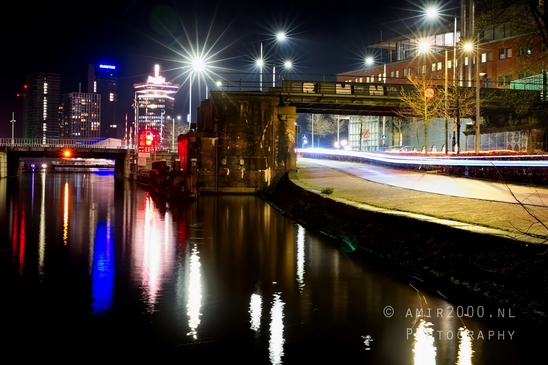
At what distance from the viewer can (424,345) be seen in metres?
9.65

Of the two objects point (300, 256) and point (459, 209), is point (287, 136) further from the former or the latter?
point (300, 256)

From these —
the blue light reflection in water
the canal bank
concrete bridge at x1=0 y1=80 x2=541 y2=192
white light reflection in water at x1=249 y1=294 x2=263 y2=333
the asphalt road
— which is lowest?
white light reflection in water at x1=249 y1=294 x2=263 y2=333

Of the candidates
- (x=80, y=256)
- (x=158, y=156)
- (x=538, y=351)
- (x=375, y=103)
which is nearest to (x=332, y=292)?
(x=538, y=351)

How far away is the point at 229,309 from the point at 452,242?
5.84 metres

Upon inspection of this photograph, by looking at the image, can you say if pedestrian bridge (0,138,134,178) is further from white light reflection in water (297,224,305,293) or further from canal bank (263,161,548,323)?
white light reflection in water (297,224,305,293)

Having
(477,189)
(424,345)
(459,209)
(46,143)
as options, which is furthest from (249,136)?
(46,143)

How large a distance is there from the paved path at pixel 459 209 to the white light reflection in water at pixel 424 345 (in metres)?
2.44

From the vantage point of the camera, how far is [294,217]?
2986cm

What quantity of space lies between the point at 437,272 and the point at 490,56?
3444 inches

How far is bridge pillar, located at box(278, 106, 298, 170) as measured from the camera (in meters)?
47.3

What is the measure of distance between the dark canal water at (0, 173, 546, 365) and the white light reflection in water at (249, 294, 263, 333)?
4cm

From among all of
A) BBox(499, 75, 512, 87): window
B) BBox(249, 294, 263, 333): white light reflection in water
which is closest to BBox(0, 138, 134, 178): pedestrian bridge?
BBox(499, 75, 512, 87): window

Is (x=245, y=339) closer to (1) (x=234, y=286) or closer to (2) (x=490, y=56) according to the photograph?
(1) (x=234, y=286)

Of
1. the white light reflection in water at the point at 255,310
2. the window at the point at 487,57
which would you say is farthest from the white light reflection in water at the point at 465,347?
the window at the point at 487,57
